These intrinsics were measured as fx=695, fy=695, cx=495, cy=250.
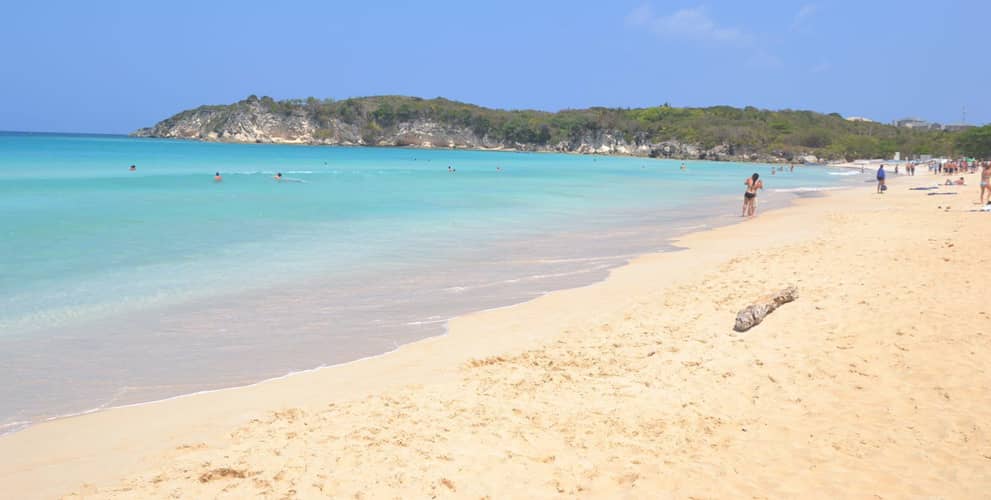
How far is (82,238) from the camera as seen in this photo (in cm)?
1638

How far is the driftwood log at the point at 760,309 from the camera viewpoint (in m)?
7.15

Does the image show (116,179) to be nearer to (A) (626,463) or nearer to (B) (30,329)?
(B) (30,329)

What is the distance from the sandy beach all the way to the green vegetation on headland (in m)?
117

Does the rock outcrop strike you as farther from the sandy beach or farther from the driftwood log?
the sandy beach

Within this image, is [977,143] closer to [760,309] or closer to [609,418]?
[760,309]

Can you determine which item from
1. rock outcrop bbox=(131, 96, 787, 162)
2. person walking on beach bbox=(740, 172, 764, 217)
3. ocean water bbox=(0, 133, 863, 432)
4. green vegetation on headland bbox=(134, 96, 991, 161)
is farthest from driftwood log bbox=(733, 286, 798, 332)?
rock outcrop bbox=(131, 96, 787, 162)

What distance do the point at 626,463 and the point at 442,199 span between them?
26.2m

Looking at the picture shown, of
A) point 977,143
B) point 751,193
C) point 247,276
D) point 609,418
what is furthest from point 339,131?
point 609,418

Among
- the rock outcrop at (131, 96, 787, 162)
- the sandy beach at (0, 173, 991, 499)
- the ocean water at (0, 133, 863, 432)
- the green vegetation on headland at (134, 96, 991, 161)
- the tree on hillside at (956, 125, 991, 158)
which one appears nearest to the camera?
the sandy beach at (0, 173, 991, 499)

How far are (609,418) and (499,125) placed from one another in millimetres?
148827

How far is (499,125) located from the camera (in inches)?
5955

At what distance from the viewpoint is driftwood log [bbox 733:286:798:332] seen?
7.15m

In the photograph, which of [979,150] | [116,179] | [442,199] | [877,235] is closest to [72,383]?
A: [877,235]

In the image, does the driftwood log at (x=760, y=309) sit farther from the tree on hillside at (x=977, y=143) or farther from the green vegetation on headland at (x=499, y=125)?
the green vegetation on headland at (x=499, y=125)
